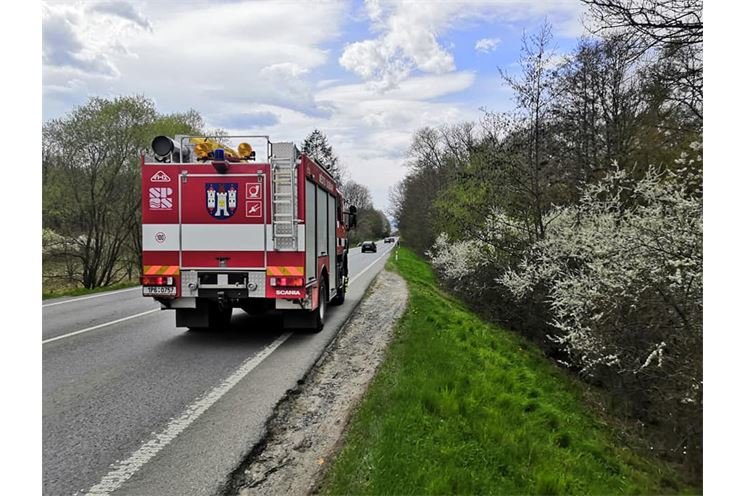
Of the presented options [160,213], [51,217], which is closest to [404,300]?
[160,213]

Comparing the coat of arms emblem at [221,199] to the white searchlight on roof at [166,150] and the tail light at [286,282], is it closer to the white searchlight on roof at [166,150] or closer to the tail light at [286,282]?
the white searchlight on roof at [166,150]

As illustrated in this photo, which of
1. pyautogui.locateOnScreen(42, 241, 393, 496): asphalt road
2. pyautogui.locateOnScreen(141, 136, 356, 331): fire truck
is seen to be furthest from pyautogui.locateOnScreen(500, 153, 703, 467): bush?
pyautogui.locateOnScreen(141, 136, 356, 331): fire truck

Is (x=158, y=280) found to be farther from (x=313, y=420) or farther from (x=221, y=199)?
(x=313, y=420)

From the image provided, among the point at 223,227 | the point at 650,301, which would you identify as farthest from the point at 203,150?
the point at 650,301

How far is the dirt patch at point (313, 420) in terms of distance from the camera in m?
3.54

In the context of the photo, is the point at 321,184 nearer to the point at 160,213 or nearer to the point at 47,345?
the point at 160,213

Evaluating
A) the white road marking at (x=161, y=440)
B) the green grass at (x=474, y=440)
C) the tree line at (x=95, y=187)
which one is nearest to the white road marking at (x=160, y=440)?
the white road marking at (x=161, y=440)

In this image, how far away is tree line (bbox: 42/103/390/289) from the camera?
70.2 feet

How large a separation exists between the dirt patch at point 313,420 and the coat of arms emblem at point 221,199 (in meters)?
2.54

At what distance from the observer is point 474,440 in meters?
4.16

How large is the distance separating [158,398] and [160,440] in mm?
1126

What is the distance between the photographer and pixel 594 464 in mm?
4203

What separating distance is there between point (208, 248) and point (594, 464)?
5.69 m

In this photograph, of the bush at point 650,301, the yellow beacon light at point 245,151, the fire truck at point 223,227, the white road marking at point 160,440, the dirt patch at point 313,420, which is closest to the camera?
the white road marking at point 160,440
